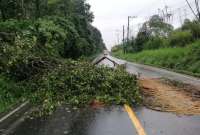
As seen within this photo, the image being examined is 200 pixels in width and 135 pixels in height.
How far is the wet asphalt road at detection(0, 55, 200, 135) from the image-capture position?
6.75 metres

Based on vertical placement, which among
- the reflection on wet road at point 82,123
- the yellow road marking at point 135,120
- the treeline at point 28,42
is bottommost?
the reflection on wet road at point 82,123

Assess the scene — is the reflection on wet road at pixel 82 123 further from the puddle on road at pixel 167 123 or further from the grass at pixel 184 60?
the grass at pixel 184 60

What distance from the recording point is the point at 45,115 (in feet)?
28.0

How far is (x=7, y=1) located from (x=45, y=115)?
70.4 feet

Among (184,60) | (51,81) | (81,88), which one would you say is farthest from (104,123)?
(184,60)

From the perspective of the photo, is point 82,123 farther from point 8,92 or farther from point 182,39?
point 182,39

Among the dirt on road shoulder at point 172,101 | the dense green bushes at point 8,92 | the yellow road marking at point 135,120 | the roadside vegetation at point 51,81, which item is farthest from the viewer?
the roadside vegetation at point 51,81

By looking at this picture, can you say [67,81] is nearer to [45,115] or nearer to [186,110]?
[45,115]

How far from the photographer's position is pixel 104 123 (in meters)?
7.52

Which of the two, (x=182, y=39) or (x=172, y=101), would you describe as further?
(x=182, y=39)

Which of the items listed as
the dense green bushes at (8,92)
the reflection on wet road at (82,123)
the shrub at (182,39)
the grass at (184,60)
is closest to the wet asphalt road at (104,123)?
the reflection on wet road at (82,123)

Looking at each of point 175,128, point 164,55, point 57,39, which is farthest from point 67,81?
point 164,55

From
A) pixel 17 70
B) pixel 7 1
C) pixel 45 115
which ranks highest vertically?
pixel 7 1

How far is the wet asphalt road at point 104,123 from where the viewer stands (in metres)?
6.75
